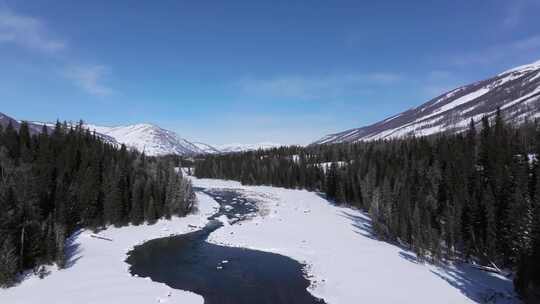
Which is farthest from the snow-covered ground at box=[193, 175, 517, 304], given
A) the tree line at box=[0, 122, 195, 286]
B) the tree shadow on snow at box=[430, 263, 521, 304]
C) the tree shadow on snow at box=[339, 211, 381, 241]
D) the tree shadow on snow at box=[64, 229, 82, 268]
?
Result: the tree shadow on snow at box=[64, 229, 82, 268]

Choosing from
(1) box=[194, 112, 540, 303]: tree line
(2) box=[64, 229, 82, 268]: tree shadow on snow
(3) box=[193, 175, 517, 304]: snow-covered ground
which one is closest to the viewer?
(3) box=[193, 175, 517, 304]: snow-covered ground

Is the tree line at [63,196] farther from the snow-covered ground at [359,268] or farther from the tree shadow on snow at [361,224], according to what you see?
the tree shadow on snow at [361,224]

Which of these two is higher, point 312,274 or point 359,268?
point 359,268

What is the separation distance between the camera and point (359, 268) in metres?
33.9

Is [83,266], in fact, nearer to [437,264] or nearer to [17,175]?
[17,175]

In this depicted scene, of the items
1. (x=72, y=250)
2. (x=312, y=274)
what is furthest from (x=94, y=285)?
(x=312, y=274)

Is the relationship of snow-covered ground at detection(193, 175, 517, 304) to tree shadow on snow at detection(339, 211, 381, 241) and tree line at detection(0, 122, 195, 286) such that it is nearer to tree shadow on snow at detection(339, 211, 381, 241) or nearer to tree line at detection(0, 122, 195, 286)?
tree shadow on snow at detection(339, 211, 381, 241)

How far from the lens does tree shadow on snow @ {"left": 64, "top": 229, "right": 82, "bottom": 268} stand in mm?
34725

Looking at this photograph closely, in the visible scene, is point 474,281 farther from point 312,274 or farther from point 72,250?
point 72,250

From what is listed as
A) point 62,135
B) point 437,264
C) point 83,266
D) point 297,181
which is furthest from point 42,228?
point 297,181

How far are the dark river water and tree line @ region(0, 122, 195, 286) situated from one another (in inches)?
366

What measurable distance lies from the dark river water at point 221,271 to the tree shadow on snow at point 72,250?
5.39 metres

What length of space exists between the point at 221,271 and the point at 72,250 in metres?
18.8

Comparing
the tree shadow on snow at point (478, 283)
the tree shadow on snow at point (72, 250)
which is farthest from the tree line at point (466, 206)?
the tree shadow on snow at point (72, 250)
